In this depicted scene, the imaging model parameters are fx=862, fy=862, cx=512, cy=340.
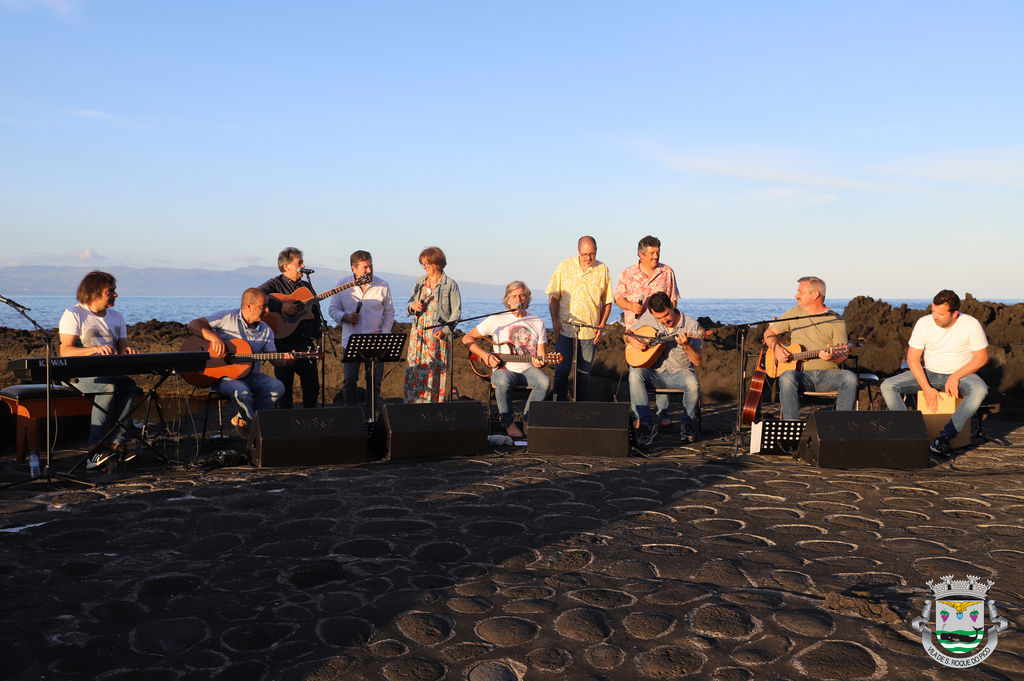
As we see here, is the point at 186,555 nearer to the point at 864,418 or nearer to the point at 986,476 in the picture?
the point at 864,418

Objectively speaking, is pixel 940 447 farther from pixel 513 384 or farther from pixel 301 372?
pixel 301 372

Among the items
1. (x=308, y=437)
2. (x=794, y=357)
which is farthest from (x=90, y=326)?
(x=794, y=357)

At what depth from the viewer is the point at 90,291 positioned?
22.4ft

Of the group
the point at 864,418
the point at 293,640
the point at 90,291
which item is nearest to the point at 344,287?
the point at 90,291

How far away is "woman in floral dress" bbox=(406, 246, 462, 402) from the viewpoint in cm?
875

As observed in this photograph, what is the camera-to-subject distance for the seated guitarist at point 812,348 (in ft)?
25.9

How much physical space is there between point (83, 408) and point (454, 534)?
13.0ft

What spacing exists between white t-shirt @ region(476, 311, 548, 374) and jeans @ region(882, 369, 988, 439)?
10.9 ft

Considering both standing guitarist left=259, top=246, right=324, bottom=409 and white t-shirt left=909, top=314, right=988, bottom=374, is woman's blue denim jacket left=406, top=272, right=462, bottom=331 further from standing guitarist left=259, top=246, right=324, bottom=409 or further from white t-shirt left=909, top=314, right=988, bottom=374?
white t-shirt left=909, top=314, right=988, bottom=374

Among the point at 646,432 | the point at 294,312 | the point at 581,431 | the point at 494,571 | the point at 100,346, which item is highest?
the point at 294,312

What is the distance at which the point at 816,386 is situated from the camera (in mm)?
8023

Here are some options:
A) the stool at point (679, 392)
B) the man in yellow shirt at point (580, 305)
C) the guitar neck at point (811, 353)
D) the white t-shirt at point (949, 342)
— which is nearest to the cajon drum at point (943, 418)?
the white t-shirt at point (949, 342)

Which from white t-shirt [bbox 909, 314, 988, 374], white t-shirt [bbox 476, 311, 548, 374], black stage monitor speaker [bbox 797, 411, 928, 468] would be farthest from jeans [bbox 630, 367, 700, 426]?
white t-shirt [bbox 909, 314, 988, 374]

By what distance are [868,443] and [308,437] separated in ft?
14.9
